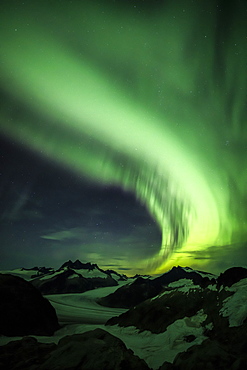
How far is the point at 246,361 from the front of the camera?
10.0m

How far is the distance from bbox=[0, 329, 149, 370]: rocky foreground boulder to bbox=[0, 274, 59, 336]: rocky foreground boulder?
14025mm

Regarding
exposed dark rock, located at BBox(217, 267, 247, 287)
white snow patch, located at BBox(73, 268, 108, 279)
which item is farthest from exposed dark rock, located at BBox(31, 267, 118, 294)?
exposed dark rock, located at BBox(217, 267, 247, 287)

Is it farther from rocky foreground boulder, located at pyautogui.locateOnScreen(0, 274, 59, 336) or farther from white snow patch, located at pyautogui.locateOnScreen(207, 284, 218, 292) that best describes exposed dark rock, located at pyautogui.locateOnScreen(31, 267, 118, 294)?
white snow patch, located at pyautogui.locateOnScreen(207, 284, 218, 292)

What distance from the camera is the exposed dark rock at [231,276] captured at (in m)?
27.6

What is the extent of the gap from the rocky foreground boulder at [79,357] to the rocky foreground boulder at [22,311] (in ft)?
46.0

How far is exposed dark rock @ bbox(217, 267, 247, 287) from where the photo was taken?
27609 millimetres

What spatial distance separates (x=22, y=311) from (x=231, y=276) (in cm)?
2833

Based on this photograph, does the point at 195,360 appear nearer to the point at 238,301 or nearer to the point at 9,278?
the point at 238,301

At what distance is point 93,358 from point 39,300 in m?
26.3

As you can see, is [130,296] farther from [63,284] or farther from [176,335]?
[176,335]

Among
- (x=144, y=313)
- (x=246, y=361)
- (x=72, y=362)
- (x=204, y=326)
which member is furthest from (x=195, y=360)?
(x=144, y=313)

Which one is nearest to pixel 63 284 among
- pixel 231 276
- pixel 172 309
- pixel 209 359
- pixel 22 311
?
pixel 22 311

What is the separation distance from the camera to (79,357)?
1215 cm

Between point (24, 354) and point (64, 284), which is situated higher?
point (24, 354)
